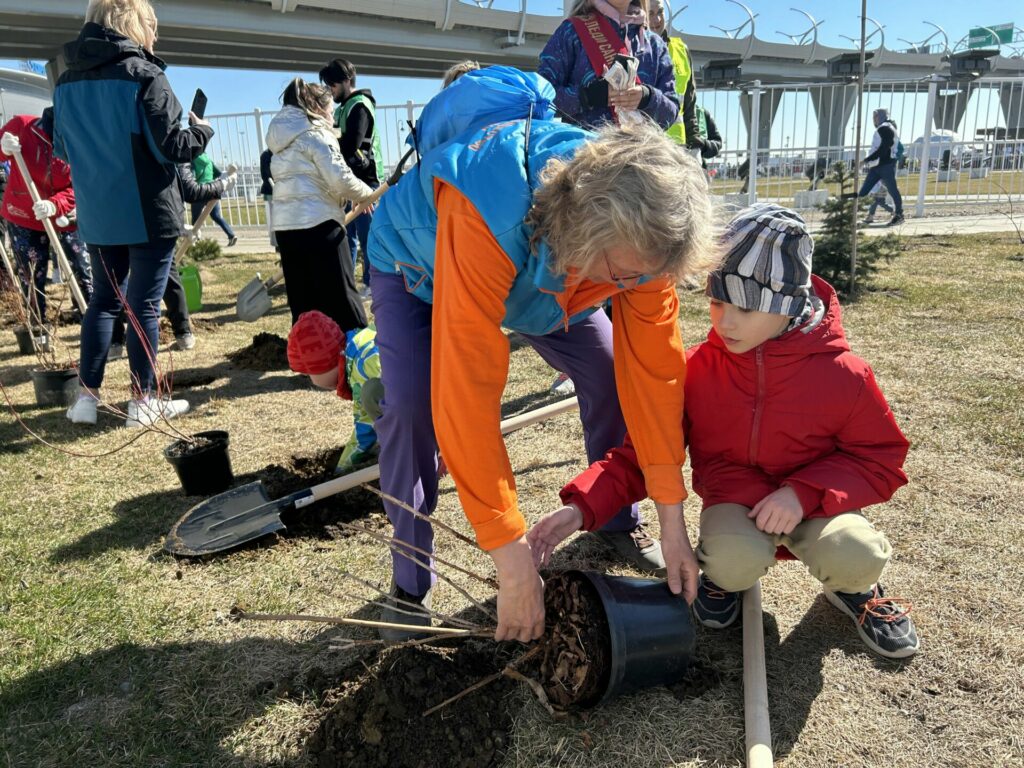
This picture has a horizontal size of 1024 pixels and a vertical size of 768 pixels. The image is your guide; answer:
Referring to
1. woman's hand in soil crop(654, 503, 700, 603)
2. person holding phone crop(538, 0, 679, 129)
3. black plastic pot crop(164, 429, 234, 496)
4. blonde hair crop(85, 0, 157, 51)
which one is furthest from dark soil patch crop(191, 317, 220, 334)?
woman's hand in soil crop(654, 503, 700, 603)

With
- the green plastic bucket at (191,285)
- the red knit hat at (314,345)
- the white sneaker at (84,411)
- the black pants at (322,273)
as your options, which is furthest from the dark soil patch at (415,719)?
the green plastic bucket at (191,285)

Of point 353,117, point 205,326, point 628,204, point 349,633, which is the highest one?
point 353,117

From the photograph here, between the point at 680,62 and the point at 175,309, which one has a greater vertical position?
the point at 680,62

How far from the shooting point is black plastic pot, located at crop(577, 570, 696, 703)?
5.57 ft

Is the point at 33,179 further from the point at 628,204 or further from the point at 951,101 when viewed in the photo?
the point at 951,101

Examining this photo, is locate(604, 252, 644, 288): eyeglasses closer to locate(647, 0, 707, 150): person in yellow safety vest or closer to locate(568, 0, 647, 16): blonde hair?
locate(568, 0, 647, 16): blonde hair

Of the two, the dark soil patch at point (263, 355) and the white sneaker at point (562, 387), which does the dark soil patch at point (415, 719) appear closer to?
the white sneaker at point (562, 387)

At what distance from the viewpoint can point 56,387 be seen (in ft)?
14.6

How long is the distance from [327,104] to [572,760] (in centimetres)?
430

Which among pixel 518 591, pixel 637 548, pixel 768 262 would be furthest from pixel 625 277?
pixel 637 548

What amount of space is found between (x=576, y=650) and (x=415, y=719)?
17.2 inches

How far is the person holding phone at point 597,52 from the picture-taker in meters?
3.21

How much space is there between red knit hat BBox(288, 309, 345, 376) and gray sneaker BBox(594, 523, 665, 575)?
4.40 ft

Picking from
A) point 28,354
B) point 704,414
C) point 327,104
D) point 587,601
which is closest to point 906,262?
point 327,104
